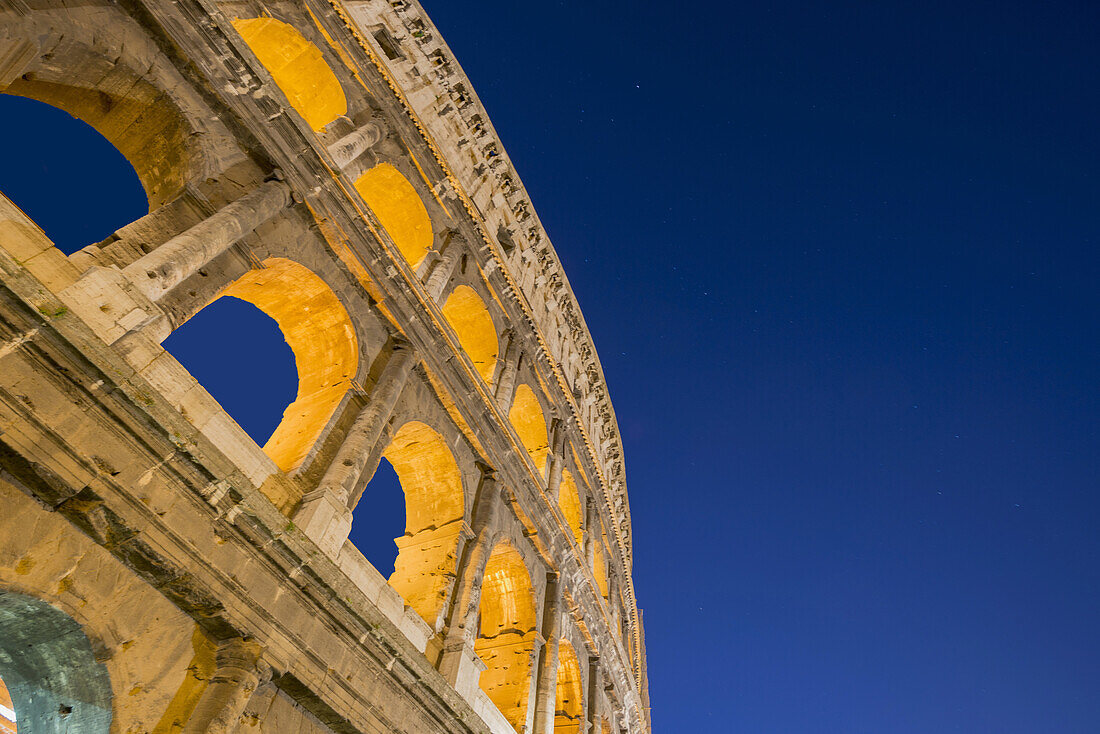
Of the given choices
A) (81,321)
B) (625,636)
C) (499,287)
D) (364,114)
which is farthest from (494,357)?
(625,636)

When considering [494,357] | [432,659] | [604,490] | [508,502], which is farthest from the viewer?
[604,490]

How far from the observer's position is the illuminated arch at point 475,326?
10891 mm

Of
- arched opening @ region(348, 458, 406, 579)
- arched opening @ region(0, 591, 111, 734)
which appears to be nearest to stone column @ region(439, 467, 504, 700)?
arched opening @ region(0, 591, 111, 734)

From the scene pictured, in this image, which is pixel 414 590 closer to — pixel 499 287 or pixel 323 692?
pixel 323 692

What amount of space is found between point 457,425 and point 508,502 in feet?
4.74

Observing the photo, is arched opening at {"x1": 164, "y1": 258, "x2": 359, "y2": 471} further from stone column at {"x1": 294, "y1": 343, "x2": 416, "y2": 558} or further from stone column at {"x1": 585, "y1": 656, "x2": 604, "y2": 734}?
stone column at {"x1": 585, "y1": 656, "x2": 604, "y2": 734}

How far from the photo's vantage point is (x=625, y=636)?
50.2 ft

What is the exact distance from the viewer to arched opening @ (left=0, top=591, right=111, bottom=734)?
3.99 m

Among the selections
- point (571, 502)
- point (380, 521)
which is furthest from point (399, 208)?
point (380, 521)

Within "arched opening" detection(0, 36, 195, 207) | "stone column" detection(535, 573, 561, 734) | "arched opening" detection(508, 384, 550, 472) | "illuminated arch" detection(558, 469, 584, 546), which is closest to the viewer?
"arched opening" detection(0, 36, 195, 207)

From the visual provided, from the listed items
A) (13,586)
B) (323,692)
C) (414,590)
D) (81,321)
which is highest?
(414,590)

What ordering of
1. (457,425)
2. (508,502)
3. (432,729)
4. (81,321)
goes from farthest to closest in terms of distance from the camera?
(508,502) → (457,425) → (432,729) → (81,321)

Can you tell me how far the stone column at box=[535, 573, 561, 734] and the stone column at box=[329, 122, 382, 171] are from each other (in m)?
6.63

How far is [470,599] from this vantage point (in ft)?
24.3
